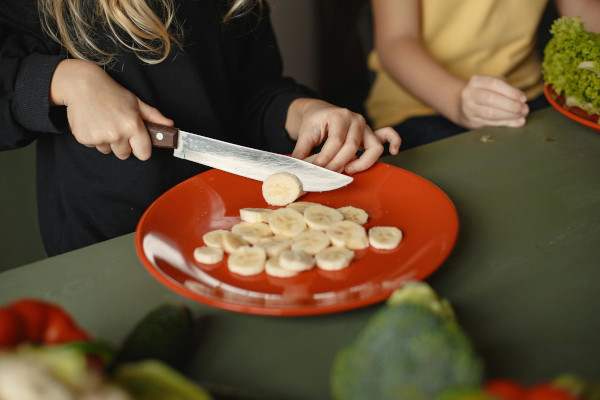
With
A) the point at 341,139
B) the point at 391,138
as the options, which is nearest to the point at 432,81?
the point at 391,138

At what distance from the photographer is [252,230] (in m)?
0.92

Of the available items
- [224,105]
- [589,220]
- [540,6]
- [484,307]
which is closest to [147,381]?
[484,307]

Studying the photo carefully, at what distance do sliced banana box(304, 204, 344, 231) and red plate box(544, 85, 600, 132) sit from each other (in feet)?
2.19

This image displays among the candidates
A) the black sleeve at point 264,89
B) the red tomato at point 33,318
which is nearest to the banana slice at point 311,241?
the red tomato at point 33,318

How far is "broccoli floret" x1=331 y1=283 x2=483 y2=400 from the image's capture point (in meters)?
0.47

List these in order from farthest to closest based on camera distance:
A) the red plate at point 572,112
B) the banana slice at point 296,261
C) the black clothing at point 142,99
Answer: the red plate at point 572,112 → the black clothing at point 142,99 → the banana slice at point 296,261

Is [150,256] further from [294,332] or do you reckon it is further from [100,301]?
[294,332]

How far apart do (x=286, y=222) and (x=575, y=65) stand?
880mm

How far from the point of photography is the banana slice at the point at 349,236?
2.86ft

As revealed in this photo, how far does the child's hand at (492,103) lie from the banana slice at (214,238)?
783 mm

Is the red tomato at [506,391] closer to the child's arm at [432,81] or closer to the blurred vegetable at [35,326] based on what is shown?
the blurred vegetable at [35,326]

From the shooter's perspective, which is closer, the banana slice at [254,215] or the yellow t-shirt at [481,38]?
the banana slice at [254,215]

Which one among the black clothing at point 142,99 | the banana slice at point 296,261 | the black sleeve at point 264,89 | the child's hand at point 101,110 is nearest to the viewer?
the banana slice at point 296,261

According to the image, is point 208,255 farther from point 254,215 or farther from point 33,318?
point 33,318
